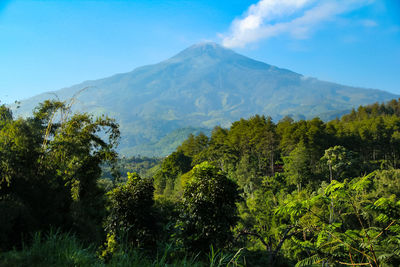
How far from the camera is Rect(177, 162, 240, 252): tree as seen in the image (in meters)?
5.78

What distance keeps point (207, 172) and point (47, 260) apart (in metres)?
4.00

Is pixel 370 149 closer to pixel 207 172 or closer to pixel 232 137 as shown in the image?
pixel 232 137

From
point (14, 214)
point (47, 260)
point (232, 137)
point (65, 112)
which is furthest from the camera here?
point (232, 137)

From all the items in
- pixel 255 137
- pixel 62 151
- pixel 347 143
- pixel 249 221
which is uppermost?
pixel 62 151

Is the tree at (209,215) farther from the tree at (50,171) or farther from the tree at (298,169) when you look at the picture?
the tree at (298,169)

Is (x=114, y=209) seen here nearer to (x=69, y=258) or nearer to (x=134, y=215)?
(x=134, y=215)

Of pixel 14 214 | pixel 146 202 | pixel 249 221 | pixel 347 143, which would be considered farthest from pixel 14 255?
pixel 347 143

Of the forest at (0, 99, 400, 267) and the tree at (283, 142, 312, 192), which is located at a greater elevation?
the forest at (0, 99, 400, 267)

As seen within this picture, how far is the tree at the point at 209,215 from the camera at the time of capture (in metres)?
5.78

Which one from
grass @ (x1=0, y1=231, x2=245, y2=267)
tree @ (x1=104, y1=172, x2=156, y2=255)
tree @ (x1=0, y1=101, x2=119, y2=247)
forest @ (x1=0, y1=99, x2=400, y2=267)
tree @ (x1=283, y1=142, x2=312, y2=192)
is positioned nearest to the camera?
grass @ (x1=0, y1=231, x2=245, y2=267)

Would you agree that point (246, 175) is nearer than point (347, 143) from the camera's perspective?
Yes

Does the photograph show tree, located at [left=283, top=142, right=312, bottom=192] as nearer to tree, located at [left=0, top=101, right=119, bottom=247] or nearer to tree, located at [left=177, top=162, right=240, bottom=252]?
tree, located at [left=177, top=162, right=240, bottom=252]

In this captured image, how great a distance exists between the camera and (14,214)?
5273 mm

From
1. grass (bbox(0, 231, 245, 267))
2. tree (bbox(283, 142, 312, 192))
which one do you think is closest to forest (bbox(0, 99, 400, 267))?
grass (bbox(0, 231, 245, 267))
